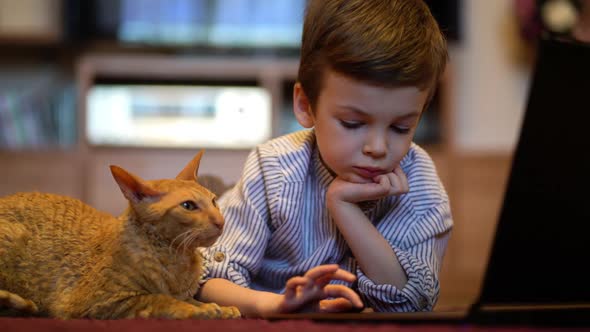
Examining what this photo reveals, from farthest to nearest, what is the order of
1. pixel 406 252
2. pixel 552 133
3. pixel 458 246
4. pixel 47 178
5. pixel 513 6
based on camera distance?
pixel 513 6
pixel 458 246
pixel 47 178
pixel 406 252
pixel 552 133

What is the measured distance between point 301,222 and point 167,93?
6.42ft

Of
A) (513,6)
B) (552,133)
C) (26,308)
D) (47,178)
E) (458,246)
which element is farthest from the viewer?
(513,6)

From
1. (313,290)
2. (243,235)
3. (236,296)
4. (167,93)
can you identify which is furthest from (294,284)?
(167,93)

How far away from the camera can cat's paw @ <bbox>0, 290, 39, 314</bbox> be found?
2.33 ft

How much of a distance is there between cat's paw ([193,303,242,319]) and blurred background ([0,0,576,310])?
1930mm

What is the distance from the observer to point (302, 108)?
1014mm

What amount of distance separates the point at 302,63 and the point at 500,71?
2.55m

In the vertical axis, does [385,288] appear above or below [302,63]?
below

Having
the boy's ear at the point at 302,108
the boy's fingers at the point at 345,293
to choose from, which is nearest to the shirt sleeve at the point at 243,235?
the boy's ear at the point at 302,108

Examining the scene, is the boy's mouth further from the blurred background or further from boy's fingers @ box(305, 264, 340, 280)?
the blurred background

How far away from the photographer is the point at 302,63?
0.98 metres

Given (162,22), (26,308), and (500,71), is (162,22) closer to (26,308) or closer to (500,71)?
(500,71)

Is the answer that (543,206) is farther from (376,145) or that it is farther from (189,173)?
(189,173)

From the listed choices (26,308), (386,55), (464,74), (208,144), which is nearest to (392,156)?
(386,55)
